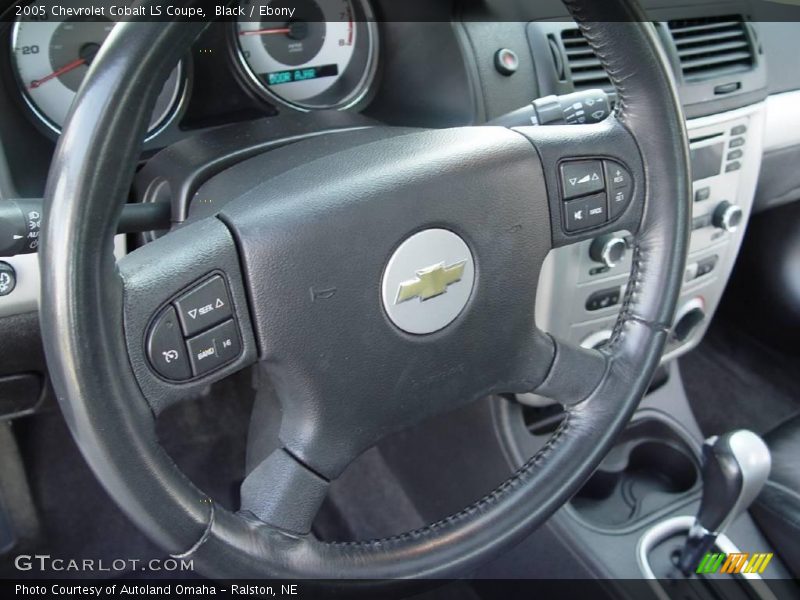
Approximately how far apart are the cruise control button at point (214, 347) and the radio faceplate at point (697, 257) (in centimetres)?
62

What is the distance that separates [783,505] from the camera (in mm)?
1310

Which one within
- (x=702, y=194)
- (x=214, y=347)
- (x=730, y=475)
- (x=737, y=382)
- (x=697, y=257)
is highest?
(x=214, y=347)

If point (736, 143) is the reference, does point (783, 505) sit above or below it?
below

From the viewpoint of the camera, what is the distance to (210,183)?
929 millimetres

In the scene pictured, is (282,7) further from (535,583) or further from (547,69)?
(535,583)

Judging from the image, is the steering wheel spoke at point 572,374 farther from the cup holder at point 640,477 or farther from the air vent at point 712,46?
the air vent at point 712,46

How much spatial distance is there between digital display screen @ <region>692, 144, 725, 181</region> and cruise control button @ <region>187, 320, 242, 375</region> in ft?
2.98

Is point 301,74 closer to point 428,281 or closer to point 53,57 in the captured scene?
point 53,57

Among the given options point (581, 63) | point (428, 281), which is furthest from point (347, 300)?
point (581, 63)

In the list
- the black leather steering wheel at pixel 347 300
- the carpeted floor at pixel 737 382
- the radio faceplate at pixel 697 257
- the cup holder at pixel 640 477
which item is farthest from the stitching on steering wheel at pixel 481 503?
the carpeted floor at pixel 737 382

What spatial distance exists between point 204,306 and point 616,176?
0.47 metres

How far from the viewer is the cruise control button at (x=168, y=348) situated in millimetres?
675

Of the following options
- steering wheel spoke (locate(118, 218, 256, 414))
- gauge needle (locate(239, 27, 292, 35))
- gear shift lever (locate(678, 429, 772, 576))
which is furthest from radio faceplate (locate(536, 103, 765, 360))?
steering wheel spoke (locate(118, 218, 256, 414))

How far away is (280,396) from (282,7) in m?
0.61
